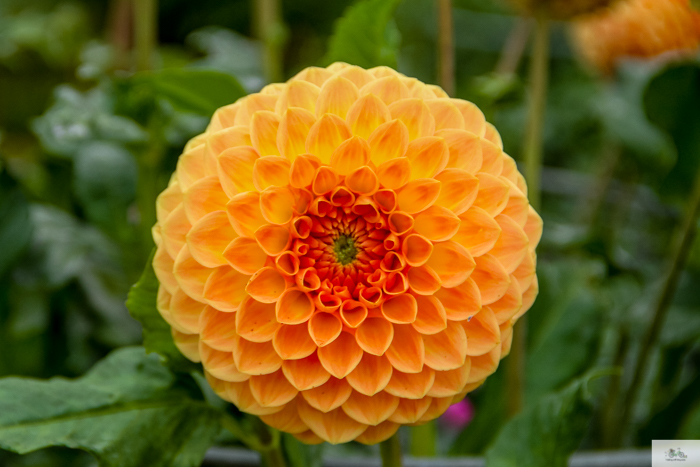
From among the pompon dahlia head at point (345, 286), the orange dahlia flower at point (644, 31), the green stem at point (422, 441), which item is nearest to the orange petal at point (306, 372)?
the pompon dahlia head at point (345, 286)

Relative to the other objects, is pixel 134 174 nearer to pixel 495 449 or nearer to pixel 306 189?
pixel 306 189

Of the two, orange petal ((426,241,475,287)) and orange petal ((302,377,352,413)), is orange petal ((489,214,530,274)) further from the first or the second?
orange petal ((302,377,352,413))

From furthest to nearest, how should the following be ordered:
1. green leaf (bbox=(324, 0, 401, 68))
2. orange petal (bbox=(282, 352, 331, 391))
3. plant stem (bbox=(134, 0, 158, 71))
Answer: plant stem (bbox=(134, 0, 158, 71)) → green leaf (bbox=(324, 0, 401, 68)) → orange petal (bbox=(282, 352, 331, 391))

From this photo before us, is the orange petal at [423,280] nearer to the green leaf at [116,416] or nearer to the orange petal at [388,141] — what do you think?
the orange petal at [388,141]

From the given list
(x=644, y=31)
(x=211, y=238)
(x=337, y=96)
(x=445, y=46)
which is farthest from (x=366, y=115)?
(x=644, y=31)

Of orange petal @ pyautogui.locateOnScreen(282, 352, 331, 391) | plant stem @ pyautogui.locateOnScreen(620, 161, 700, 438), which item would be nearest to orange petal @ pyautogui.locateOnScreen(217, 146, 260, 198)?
orange petal @ pyautogui.locateOnScreen(282, 352, 331, 391)

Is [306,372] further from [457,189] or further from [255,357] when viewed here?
[457,189]
